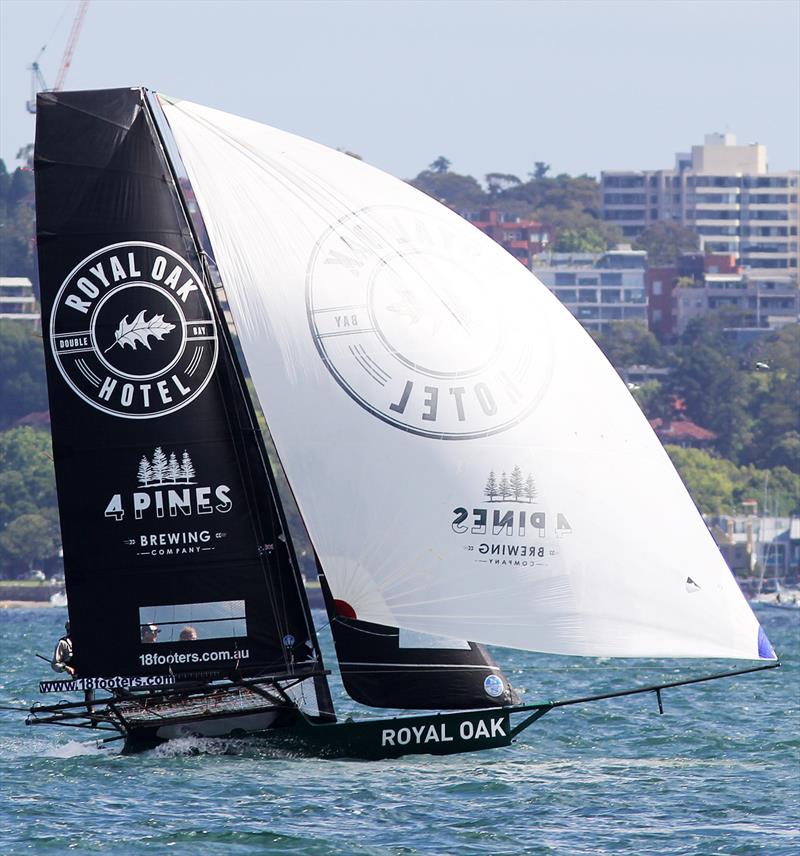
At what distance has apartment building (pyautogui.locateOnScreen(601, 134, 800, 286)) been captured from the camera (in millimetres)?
168125

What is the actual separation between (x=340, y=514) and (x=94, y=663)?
227cm

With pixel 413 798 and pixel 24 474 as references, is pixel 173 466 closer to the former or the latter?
pixel 413 798

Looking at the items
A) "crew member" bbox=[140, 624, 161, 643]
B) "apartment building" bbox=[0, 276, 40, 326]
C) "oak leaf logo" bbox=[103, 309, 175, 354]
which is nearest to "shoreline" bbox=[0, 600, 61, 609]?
"apartment building" bbox=[0, 276, 40, 326]

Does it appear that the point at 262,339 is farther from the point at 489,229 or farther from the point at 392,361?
the point at 489,229

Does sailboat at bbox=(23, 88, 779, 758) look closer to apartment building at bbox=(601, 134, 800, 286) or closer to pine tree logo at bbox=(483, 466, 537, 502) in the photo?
pine tree logo at bbox=(483, 466, 537, 502)

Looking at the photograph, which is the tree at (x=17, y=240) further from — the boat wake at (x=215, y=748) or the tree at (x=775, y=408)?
the boat wake at (x=215, y=748)

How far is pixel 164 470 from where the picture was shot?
650 inches

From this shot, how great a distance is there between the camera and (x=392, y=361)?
15.8 metres

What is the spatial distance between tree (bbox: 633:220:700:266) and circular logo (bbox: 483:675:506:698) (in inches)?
5513

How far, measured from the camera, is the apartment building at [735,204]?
16812 centimetres

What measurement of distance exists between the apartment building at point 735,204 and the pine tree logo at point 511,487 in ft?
497

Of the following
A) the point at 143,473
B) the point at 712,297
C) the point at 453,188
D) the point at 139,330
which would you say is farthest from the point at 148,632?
the point at 453,188

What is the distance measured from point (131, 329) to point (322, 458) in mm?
1791

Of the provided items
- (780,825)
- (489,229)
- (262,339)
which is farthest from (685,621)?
(489,229)
